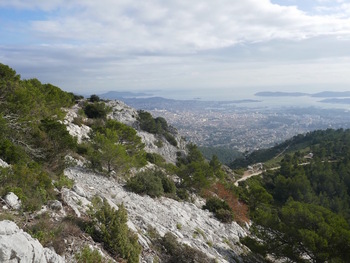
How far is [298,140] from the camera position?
106125 mm

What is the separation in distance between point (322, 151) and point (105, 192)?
221 ft

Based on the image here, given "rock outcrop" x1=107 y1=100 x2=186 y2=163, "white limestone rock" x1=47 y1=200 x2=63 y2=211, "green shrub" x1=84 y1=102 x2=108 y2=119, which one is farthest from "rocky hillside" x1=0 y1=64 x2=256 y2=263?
"rock outcrop" x1=107 y1=100 x2=186 y2=163

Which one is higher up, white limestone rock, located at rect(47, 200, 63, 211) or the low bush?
white limestone rock, located at rect(47, 200, 63, 211)

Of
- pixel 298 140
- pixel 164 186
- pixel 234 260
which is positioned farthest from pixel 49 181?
pixel 298 140

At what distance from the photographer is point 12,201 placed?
24.9 feet

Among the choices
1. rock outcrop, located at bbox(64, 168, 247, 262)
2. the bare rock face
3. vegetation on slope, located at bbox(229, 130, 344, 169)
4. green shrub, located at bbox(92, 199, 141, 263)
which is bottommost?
vegetation on slope, located at bbox(229, 130, 344, 169)

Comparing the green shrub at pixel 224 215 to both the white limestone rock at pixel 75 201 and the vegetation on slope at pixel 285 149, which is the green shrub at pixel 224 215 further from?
the vegetation on slope at pixel 285 149

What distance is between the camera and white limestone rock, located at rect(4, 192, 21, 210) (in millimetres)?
7480

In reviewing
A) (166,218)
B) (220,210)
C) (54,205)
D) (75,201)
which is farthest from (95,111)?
(54,205)

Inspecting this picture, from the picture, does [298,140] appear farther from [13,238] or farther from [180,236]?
[13,238]

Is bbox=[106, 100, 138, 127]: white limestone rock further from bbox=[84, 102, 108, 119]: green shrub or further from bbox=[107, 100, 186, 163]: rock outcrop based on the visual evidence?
bbox=[84, 102, 108, 119]: green shrub

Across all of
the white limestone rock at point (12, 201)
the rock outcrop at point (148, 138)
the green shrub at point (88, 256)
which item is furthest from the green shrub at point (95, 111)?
the green shrub at point (88, 256)

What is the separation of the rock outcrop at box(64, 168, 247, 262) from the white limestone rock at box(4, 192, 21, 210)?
195 centimetres

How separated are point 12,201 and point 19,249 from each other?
289 cm
